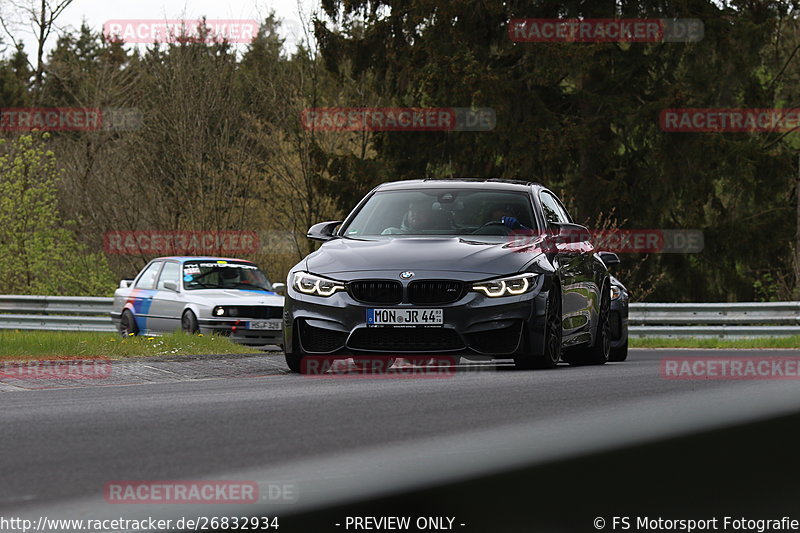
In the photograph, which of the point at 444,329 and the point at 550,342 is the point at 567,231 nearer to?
the point at 550,342

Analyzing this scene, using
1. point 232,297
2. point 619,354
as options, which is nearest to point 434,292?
point 619,354

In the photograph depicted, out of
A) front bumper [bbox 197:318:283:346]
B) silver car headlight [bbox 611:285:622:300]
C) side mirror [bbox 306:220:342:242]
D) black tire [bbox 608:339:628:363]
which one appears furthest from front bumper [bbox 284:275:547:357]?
front bumper [bbox 197:318:283:346]

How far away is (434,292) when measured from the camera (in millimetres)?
10617

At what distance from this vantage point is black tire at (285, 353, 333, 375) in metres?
11.2

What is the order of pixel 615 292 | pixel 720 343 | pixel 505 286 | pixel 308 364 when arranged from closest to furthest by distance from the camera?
pixel 505 286, pixel 308 364, pixel 615 292, pixel 720 343

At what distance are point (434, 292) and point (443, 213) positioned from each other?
1634mm

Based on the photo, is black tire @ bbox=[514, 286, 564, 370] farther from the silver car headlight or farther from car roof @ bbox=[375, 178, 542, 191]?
the silver car headlight

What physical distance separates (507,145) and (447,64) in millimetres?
2490

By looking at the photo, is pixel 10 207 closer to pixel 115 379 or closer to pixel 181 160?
pixel 181 160

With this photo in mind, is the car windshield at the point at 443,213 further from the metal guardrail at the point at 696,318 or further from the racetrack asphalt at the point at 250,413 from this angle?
the metal guardrail at the point at 696,318

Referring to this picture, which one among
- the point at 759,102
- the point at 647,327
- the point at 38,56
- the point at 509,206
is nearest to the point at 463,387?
the point at 509,206

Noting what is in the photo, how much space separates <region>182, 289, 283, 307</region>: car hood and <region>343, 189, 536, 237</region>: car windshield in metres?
7.88

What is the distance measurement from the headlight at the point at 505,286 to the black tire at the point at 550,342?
1.07 ft

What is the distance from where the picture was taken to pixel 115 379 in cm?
1116
